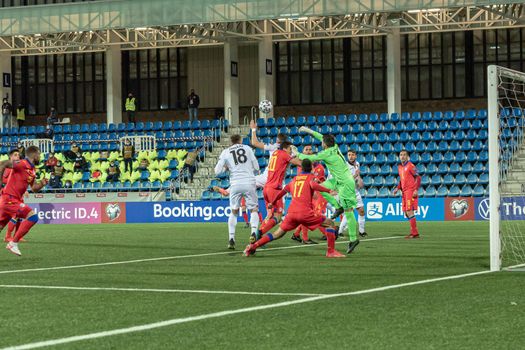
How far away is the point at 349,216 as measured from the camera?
17438 millimetres

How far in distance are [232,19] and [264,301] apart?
105ft

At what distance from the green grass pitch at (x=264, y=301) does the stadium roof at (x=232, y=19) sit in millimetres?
22846

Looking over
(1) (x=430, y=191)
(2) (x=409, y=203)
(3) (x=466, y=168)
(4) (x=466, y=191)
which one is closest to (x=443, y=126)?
(3) (x=466, y=168)

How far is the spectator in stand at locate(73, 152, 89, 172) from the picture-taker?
43.7m

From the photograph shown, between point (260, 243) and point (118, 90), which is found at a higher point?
point (118, 90)

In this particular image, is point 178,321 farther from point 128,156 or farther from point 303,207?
point 128,156

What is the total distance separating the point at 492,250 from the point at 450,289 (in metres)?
2.75

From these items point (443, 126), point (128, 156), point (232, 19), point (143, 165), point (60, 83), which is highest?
point (232, 19)

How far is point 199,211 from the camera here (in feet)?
122

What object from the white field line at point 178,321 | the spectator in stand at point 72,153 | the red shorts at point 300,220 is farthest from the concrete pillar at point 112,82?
the white field line at point 178,321

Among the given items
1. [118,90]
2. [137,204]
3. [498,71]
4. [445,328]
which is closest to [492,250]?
[498,71]

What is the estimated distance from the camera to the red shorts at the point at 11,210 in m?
17.5

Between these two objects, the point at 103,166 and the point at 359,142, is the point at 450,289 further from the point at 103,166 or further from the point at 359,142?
the point at 103,166

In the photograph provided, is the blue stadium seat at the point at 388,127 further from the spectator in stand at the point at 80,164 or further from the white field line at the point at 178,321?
the white field line at the point at 178,321
